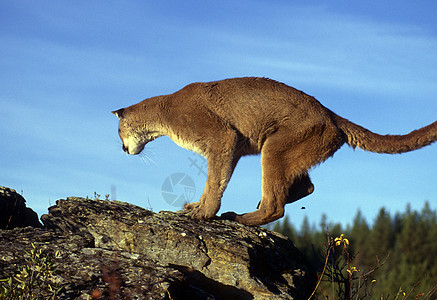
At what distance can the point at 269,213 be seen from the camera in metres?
8.36

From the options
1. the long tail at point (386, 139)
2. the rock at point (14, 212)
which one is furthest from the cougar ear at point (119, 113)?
the long tail at point (386, 139)

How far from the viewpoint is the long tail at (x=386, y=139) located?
8.67 meters

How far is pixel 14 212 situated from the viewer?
8.84 meters

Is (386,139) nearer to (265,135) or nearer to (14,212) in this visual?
(265,135)

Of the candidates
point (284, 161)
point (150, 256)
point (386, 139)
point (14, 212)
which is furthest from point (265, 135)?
point (14, 212)

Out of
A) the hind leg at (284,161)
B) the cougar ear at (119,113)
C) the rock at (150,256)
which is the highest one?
the cougar ear at (119,113)

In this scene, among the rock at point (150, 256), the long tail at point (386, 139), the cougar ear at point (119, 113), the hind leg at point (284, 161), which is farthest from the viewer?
the cougar ear at point (119, 113)

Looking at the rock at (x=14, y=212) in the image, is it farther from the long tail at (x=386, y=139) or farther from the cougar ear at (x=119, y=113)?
the long tail at (x=386, y=139)

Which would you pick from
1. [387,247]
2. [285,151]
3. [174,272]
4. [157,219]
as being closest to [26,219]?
[157,219]

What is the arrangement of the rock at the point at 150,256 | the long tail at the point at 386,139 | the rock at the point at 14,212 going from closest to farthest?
1. the rock at the point at 150,256
2. the rock at the point at 14,212
3. the long tail at the point at 386,139

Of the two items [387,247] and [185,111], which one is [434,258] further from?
[185,111]

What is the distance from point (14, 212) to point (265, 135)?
16.2 ft

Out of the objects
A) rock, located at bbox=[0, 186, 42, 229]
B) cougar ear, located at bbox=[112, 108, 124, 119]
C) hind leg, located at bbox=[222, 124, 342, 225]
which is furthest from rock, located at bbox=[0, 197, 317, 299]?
cougar ear, located at bbox=[112, 108, 124, 119]

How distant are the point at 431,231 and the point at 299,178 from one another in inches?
806
